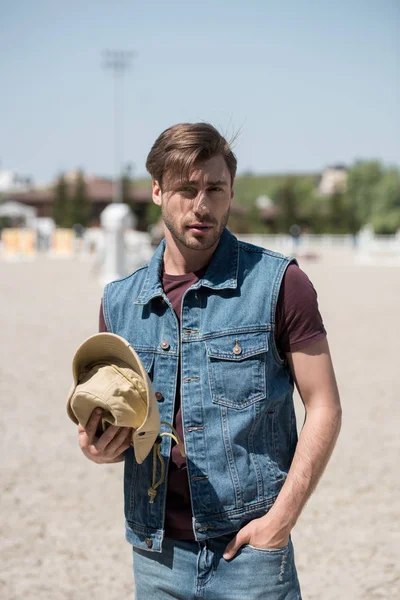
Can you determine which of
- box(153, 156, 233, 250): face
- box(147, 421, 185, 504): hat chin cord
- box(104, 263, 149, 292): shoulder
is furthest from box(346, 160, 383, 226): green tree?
box(147, 421, 185, 504): hat chin cord

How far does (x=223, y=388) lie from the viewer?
2.08 meters

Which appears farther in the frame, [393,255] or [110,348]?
[393,255]

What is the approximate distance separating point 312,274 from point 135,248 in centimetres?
621

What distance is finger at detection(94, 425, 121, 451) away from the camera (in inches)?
78.6

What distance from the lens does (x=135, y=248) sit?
27.7 metres

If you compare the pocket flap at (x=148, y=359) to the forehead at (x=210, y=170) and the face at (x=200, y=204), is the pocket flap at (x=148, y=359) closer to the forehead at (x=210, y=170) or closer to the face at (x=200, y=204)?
the face at (x=200, y=204)

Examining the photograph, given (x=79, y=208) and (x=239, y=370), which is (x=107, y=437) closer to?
(x=239, y=370)

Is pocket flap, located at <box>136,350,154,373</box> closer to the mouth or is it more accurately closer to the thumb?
the mouth

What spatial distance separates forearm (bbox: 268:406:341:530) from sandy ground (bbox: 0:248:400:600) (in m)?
2.18

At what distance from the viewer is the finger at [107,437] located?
200 centimetres

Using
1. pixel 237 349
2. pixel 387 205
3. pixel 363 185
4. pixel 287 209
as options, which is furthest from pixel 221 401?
pixel 363 185

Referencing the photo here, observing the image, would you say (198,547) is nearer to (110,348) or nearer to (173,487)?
(173,487)

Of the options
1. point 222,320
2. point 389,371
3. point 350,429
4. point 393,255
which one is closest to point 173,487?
point 222,320

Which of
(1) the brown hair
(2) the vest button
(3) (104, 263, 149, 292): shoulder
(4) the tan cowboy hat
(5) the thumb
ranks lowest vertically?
(5) the thumb
